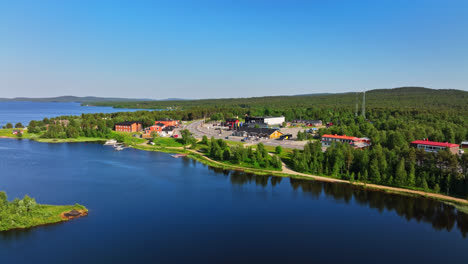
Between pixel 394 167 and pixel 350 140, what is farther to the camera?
pixel 350 140

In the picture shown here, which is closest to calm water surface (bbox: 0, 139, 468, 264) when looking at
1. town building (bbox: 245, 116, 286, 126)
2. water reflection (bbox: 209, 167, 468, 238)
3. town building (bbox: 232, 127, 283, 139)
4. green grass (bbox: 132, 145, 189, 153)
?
water reflection (bbox: 209, 167, 468, 238)

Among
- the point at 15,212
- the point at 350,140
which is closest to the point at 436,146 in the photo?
the point at 350,140

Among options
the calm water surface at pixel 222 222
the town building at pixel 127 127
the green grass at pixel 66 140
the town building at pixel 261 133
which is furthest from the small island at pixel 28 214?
the town building at pixel 127 127

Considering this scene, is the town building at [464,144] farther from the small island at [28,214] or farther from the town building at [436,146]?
the small island at [28,214]

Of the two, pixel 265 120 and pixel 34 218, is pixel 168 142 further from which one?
pixel 265 120

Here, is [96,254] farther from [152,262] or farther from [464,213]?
[464,213]

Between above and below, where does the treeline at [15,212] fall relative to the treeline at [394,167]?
below
